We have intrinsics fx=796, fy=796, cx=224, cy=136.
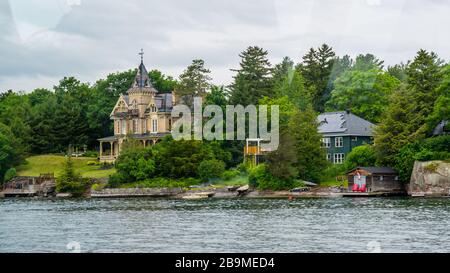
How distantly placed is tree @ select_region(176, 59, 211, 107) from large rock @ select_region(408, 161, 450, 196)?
2712 cm

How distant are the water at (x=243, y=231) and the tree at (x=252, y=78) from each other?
33438 millimetres

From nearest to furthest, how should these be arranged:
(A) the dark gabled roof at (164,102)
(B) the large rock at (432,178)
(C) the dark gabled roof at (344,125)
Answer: (B) the large rock at (432,178) → (C) the dark gabled roof at (344,125) → (A) the dark gabled roof at (164,102)

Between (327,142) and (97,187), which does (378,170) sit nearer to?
(327,142)

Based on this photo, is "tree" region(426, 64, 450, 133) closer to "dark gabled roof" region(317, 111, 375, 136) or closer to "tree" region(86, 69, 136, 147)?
"dark gabled roof" region(317, 111, 375, 136)

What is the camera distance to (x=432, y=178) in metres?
52.4

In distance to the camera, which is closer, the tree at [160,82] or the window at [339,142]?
the window at [339,142]

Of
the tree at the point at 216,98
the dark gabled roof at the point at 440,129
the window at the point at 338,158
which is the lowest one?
the window at the point at 338,158

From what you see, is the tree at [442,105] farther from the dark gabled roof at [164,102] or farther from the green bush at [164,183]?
the dark gabled roof at [164,102]

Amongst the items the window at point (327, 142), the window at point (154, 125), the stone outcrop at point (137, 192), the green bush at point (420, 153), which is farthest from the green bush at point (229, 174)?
the window at point (154, 125)

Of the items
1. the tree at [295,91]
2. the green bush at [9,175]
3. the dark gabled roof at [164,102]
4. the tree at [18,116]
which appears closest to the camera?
the green bush at [9,175]

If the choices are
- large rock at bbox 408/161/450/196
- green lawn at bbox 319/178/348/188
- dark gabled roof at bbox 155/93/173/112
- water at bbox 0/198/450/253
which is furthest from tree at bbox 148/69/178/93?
water at bbox 0/198/450/253

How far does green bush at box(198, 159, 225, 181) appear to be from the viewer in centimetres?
6253

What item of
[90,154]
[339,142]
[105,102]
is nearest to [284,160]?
[339,142]

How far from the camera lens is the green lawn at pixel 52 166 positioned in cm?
7220
